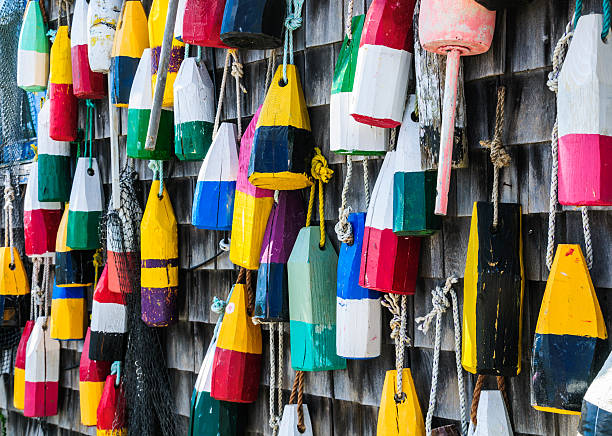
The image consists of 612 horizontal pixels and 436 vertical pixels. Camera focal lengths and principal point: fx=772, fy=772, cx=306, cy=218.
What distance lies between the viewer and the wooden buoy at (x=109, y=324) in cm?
309

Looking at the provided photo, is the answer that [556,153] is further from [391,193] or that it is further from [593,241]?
[391,193]

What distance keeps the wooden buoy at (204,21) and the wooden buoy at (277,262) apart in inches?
22.7

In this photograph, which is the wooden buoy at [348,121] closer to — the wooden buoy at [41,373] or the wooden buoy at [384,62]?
the wooden buoy at [384,62]

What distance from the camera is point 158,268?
285 cm

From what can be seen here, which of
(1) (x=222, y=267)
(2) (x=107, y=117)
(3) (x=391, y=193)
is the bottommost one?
(1) (x=222, y=267)

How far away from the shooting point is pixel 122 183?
122 inches

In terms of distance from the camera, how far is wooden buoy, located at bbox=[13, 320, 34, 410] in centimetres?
361

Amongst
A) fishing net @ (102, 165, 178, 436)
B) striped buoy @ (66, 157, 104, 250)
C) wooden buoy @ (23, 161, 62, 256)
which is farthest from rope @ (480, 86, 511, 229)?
wooden buoy @ (23, 161, 62, 256)

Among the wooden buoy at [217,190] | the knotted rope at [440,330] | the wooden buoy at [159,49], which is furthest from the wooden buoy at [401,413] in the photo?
the wooden buoy at [159,49]

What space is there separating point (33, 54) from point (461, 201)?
234 centimetres

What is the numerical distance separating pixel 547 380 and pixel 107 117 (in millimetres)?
2297

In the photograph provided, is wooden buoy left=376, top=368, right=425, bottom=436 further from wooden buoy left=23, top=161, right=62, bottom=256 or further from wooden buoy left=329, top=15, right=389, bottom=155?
wooden buoy left=23, top=161, right=62, bottom=256

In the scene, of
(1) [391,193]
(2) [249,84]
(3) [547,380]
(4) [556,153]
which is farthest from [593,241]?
(2) [249,84]

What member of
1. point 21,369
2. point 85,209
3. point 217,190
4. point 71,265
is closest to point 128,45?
point 85,209
